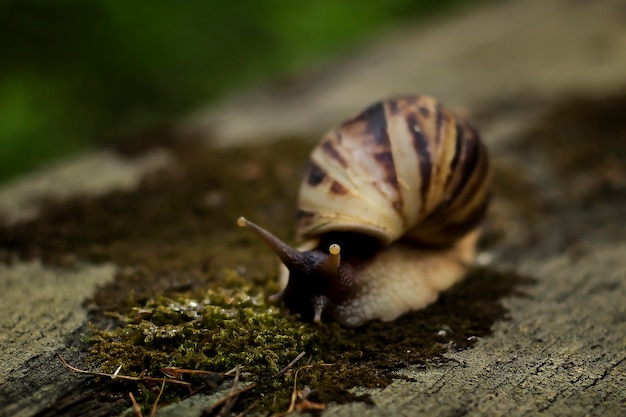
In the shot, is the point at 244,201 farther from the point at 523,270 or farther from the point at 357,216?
the point at 523,270

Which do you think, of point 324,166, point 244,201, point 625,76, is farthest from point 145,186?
point 625,76

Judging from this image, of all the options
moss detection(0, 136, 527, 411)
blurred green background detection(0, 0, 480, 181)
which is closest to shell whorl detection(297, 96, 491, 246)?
moss detection(0, 136, 527, 411)

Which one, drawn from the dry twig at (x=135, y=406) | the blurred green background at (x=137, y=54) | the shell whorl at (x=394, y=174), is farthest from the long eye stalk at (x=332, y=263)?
the blurred green background at (x=137, y=54)

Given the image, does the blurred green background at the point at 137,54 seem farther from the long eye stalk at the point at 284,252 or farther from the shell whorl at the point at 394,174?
the long eye stalk at the point at 284,252

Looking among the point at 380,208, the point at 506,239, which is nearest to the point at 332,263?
the point at 380,208

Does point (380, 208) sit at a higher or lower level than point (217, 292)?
higher

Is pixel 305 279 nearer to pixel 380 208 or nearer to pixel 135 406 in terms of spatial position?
pixel 380 208
